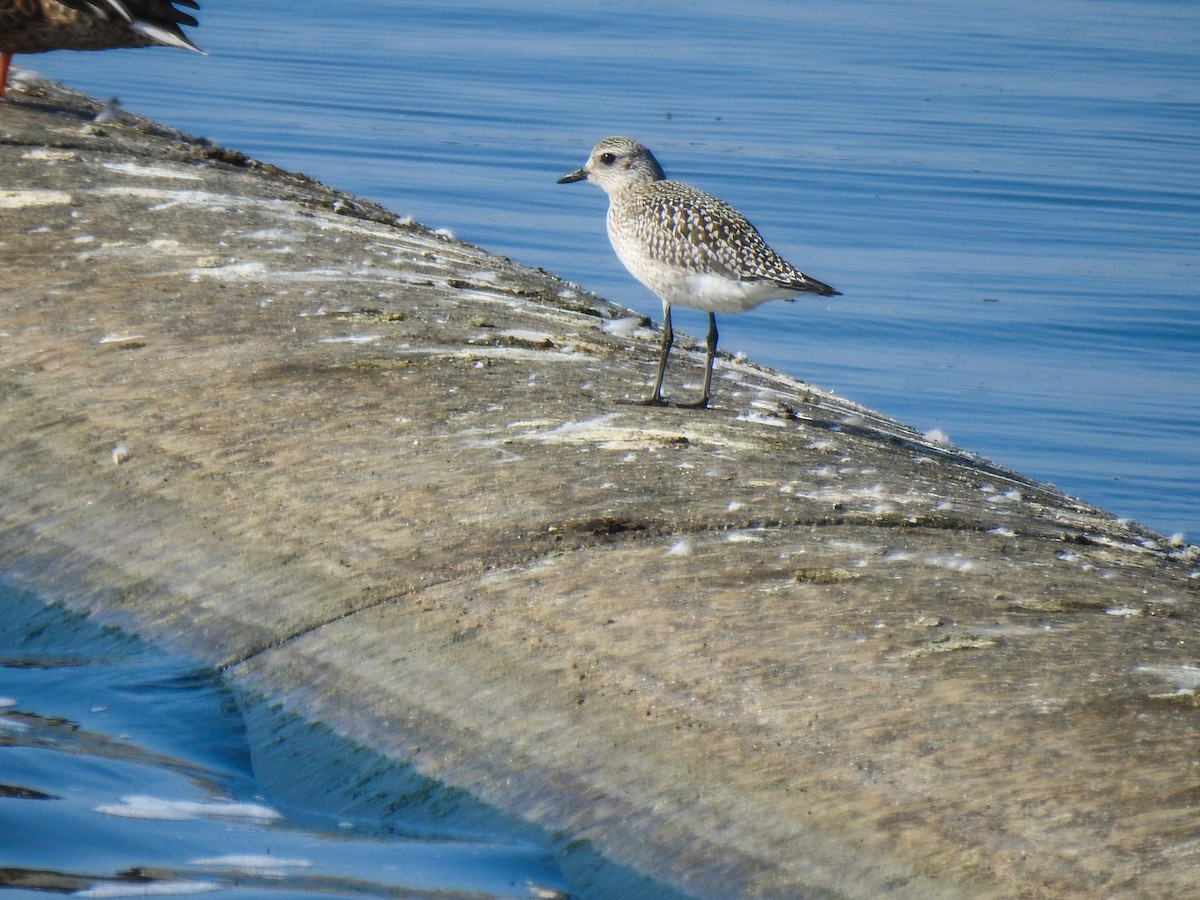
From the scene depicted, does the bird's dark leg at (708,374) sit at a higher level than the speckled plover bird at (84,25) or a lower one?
lower

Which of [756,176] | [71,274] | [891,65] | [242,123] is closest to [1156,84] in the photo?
[891,65]

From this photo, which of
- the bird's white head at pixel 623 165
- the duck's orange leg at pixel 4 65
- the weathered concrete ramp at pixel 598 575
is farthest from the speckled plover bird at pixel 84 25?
the bird's white head at pixel 623 165

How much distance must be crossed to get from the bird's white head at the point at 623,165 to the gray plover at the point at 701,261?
0.52m

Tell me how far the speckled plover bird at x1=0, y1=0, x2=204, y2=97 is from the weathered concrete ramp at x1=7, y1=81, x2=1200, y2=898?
2117 mm

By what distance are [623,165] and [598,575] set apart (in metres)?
2.99

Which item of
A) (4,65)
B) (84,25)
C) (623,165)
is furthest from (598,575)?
(4,65)

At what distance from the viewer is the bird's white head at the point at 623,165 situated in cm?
673

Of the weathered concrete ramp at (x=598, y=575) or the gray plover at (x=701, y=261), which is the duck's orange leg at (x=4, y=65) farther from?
the gray plover at (x=701, y=261)

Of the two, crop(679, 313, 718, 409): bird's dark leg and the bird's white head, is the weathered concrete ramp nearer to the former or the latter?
crop(679, 313, 718, 409): bird's dark leg

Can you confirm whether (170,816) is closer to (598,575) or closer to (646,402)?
(598,575)

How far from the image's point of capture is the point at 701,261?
5.70m

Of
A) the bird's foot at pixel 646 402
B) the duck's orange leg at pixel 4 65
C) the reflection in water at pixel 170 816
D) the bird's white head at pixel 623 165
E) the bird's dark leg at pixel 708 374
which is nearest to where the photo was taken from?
the reflection in water at pixel 170 816

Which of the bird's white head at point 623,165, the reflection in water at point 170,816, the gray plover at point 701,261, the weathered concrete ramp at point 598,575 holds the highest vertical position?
the bird's white head at point 623,165

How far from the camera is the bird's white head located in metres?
6.73
